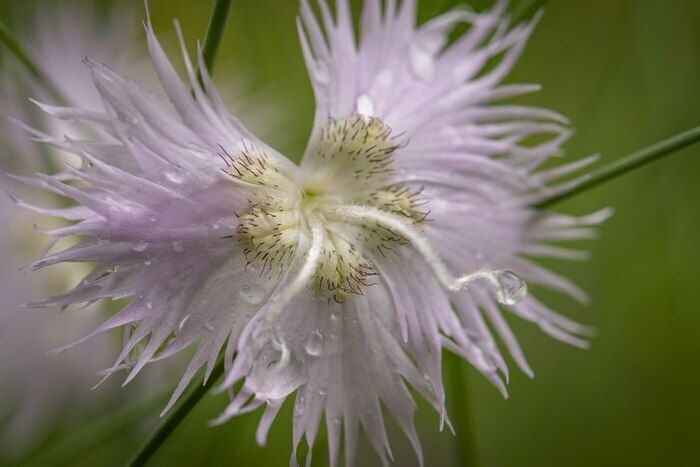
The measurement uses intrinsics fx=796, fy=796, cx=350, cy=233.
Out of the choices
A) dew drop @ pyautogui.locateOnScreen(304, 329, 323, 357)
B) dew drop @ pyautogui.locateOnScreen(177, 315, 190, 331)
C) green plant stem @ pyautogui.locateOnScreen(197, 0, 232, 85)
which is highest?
green plant stem @ pyautogui.locateOnScreen(197, 0, 232, 85)

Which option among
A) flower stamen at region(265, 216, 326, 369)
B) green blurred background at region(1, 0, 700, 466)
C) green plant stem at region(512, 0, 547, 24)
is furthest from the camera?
green blurred background at region(1, 0, 700, 466)

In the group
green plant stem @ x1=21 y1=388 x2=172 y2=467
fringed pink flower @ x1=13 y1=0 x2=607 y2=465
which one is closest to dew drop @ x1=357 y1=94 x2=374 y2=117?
fringed pink flower @ x1=13 y1=0 x2=607 y2=465

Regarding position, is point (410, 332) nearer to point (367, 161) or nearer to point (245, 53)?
point (367, 161)

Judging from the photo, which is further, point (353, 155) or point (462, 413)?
point (462, 413)

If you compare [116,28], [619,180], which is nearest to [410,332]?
[116,28]

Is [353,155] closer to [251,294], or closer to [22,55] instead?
[251,294]

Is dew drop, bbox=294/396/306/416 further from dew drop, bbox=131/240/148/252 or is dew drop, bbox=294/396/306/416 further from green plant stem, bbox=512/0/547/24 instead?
green plant stem, bbox=512/0/547/24

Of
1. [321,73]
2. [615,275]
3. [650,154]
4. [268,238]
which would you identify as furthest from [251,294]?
[615,275]
